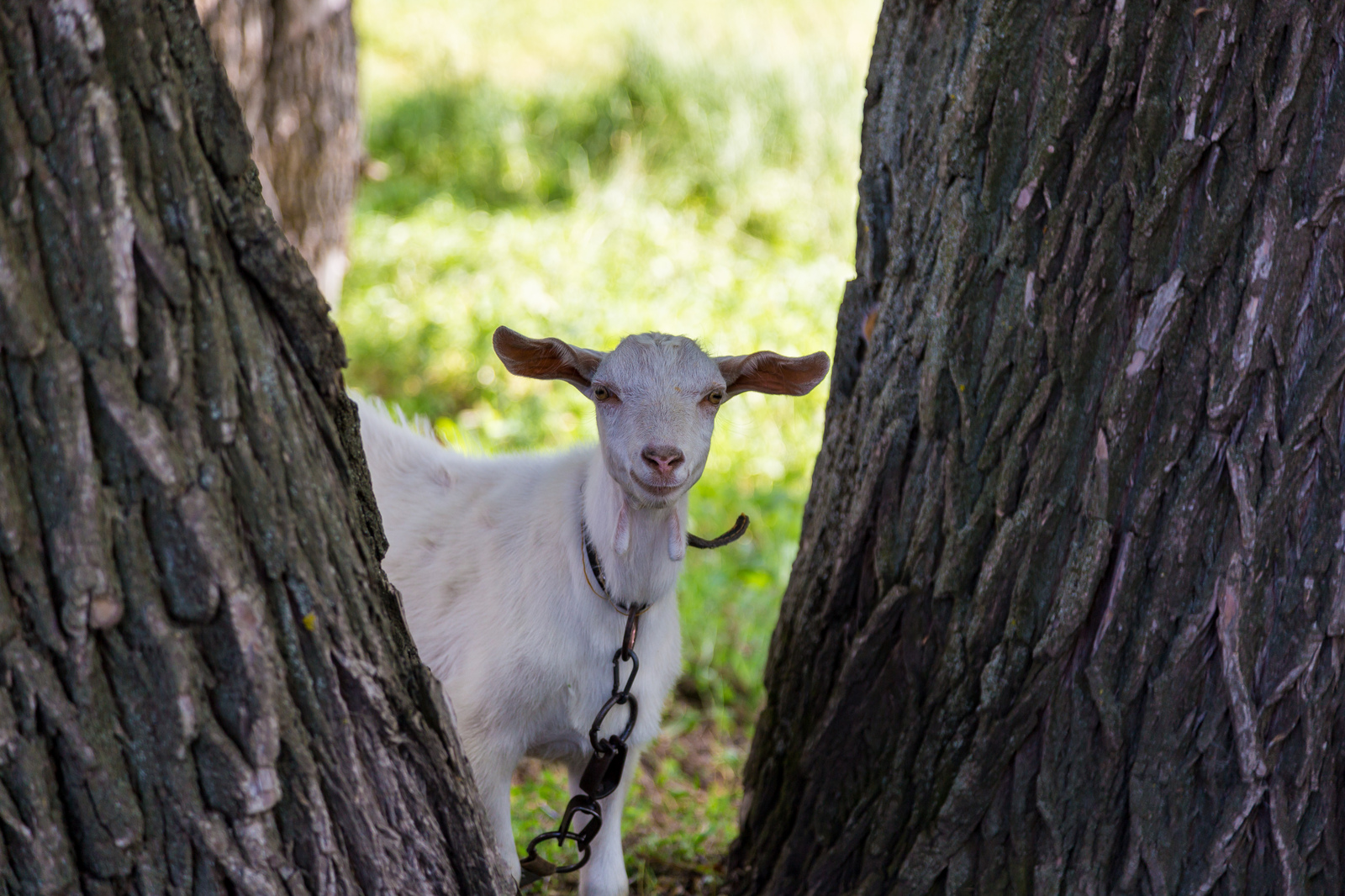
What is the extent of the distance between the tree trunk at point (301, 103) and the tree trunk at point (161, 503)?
4113 mm

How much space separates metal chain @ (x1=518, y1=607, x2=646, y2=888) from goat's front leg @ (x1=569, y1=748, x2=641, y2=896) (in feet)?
0.09

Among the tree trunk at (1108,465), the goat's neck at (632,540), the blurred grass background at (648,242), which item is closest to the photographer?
the tree trunk at (1108,465)

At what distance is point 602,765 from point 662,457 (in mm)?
810

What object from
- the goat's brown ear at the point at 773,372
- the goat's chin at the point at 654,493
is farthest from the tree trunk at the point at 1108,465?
the goat's chin at the point at 654,493

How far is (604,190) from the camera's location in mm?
9797

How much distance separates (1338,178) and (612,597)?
1.71 m

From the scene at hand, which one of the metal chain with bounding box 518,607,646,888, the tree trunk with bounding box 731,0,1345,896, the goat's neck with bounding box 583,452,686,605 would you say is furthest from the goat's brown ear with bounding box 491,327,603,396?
the tree trunk with bounding box 731,0,1345,896

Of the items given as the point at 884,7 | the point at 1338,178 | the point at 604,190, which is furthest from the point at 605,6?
the point at 1338,178

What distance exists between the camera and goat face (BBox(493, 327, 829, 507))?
2.58 m

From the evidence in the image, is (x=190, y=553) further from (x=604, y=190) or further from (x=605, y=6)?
(x=605, y=6)

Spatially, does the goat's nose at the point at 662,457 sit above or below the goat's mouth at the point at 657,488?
above

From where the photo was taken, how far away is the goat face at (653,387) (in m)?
2.58

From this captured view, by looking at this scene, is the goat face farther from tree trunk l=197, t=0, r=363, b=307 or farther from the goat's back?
tree trunk l=197, t=0, r=363, b=307

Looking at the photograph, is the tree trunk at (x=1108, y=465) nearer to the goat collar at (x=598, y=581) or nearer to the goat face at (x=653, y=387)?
the goat face at (x=653, y=387)
